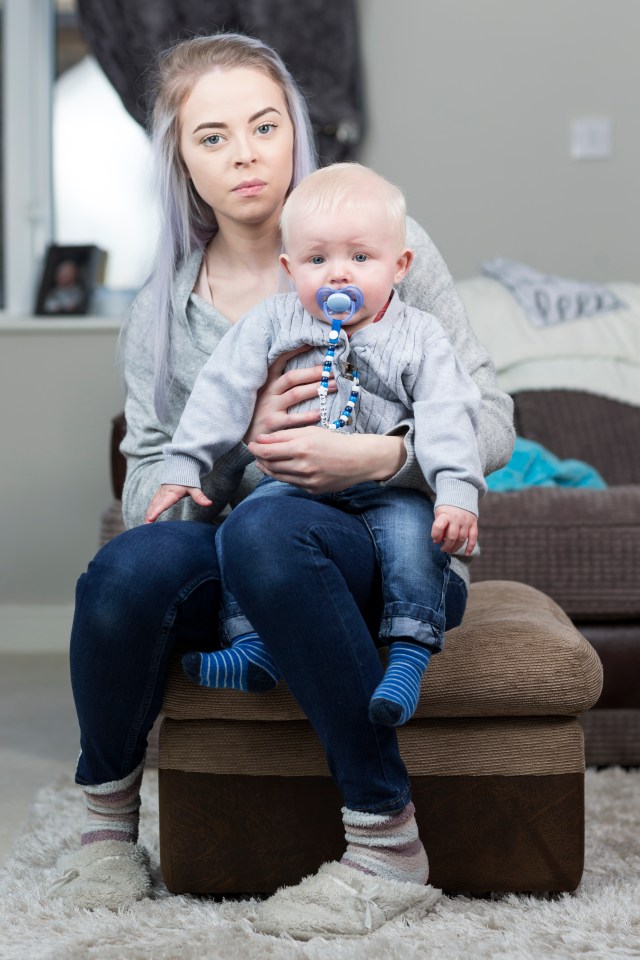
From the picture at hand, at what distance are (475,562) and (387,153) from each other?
167 cm

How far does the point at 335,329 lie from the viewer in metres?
1.35

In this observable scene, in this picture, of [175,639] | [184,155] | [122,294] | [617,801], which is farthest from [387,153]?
[175,639]

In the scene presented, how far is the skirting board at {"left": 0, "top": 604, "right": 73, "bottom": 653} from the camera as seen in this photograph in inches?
128

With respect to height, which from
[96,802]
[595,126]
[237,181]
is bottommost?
[96,802]

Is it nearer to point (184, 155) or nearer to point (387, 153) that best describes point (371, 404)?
point (184, 155)

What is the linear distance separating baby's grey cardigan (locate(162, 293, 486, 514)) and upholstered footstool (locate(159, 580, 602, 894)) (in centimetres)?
26

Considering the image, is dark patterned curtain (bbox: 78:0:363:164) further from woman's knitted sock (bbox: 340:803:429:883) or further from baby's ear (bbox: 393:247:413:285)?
woman's knitted sock (bbox: 340:803:429:883)

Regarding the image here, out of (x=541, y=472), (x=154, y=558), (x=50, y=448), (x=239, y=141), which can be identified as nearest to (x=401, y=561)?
(x=154, y=558)

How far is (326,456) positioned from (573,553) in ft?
3.00

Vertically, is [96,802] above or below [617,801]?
above

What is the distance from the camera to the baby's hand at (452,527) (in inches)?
48.9

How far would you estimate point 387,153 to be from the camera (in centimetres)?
337

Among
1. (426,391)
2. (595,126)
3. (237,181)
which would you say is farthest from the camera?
(595,126)

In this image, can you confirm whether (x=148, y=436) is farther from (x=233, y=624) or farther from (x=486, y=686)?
(x=486, y=686)
